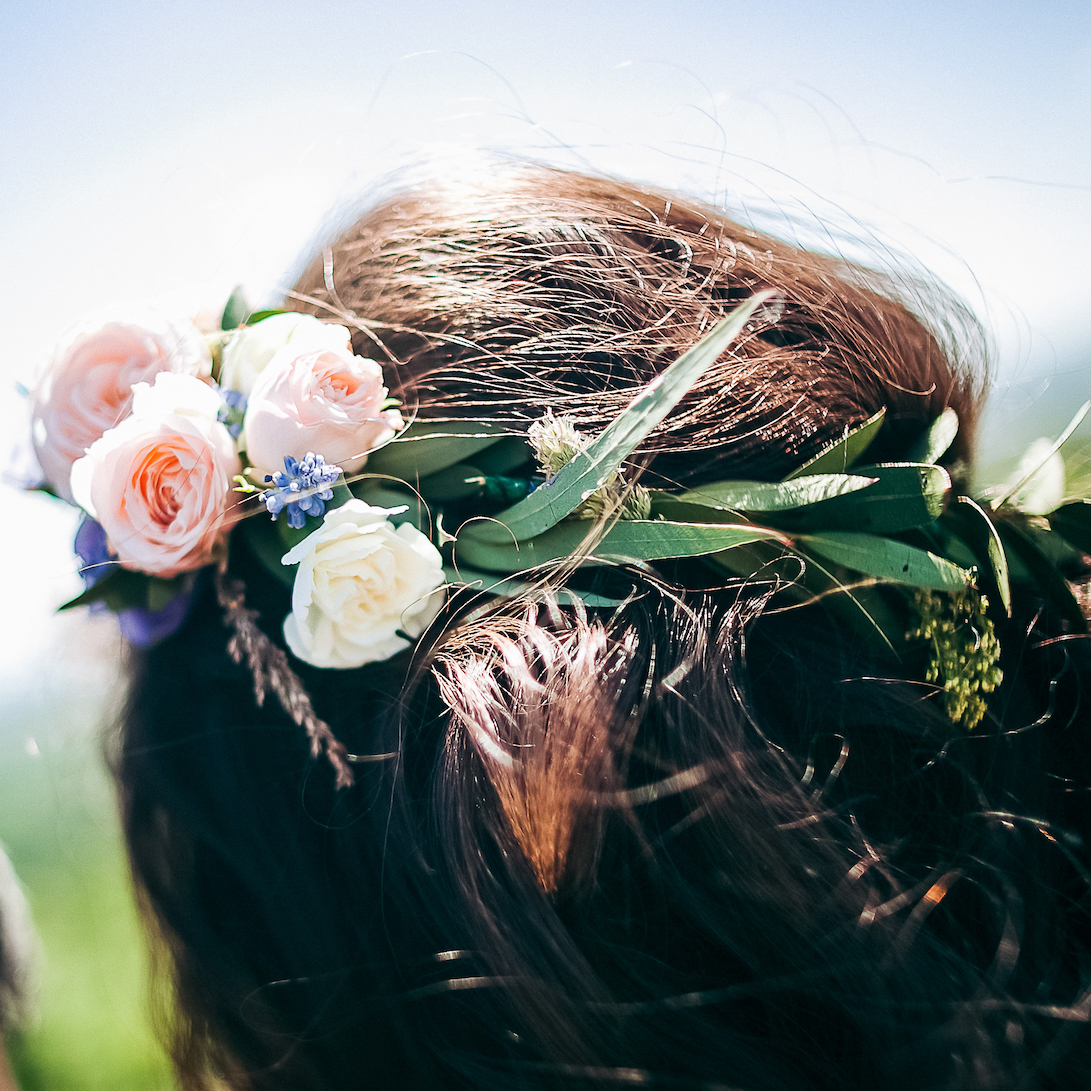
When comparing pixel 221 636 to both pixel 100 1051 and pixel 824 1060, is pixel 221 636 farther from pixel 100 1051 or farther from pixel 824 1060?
pixel 100 1051

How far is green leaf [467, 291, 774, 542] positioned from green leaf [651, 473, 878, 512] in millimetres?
99

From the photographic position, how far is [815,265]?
917 millimetres

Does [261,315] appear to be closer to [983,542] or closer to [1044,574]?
[983,542]

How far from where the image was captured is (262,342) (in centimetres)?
76

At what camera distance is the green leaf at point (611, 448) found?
641 millimetres

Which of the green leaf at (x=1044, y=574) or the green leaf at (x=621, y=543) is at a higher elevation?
the green leaf at (x=1044, y=574)

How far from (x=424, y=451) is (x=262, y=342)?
0.21m

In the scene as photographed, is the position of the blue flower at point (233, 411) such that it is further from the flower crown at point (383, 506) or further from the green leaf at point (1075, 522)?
the green leaf at point (1075, 522)

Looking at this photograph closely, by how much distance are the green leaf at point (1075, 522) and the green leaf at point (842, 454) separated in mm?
285

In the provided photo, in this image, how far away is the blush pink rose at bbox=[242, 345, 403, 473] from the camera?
0.69 metres

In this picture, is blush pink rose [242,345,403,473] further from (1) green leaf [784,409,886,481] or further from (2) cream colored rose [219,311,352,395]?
(1) green leaf [784,409,886,481]

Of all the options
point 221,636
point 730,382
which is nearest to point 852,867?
point 730,382

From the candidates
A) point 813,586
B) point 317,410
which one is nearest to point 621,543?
point 813,586

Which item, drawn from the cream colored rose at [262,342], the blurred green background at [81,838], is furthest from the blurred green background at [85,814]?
the cream colored rose at [262,342]
